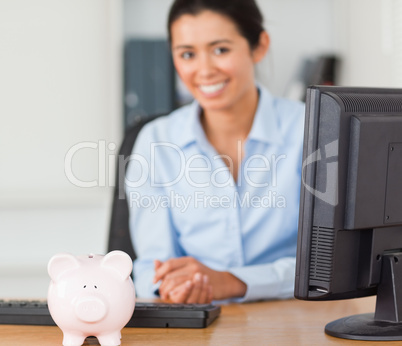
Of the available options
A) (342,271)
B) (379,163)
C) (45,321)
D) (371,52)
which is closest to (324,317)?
(342,271)

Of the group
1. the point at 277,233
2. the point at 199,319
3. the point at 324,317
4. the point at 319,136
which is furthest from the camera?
the point at 277,233

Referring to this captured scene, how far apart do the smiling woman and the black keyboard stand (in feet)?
1.59

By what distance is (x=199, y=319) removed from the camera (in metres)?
1.35

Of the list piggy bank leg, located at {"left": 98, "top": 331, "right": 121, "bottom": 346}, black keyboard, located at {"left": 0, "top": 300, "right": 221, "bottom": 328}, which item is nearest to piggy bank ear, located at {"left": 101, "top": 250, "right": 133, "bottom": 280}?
piggy bank leg, located at {"left": 98, "top": 331, "right": 121, "bottom": 346}

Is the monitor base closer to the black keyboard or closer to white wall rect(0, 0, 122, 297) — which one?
the black keyboard

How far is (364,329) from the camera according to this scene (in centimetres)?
128

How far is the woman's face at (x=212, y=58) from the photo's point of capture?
80.7 inches

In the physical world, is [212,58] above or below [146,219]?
above

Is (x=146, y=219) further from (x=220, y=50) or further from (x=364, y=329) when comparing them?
(x=364, y=329)

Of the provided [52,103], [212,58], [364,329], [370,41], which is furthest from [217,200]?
[52,103]

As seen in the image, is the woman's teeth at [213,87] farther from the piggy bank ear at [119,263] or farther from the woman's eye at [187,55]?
the piggy bank ear at [119,263]

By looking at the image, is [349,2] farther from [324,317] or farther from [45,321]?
→ [45,321]

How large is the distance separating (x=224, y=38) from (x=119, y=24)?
1.25 m

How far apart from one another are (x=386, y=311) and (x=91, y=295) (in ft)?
1.82
